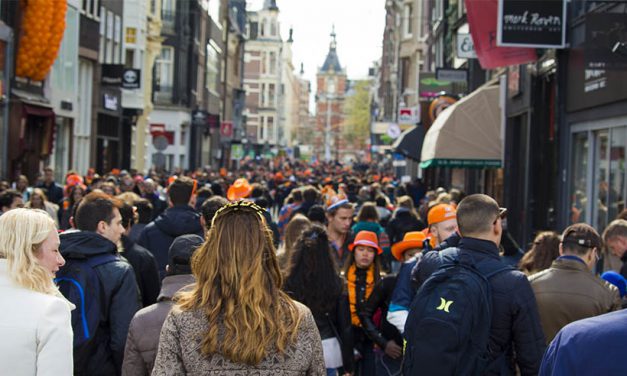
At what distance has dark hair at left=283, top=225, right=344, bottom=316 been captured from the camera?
303 inches

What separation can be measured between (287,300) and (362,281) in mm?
4949

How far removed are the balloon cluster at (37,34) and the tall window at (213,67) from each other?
135ft

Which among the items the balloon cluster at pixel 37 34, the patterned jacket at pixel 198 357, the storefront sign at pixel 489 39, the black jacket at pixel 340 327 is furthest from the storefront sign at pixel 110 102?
the patterned jacket at pixel 198 357

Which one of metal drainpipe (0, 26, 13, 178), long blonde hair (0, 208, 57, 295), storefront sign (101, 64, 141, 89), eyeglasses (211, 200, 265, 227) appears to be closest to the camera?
eyeglasses (211, 200, 265, 227)

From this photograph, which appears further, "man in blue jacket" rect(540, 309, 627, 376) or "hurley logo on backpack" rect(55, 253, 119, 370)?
"hurley logo on backpack" rect(55, 253, 119, 370)

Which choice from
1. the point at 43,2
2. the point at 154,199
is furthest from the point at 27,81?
the point at 154,199

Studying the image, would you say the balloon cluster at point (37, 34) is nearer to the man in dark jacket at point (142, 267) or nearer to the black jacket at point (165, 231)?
the black jacket at point (165, 231)

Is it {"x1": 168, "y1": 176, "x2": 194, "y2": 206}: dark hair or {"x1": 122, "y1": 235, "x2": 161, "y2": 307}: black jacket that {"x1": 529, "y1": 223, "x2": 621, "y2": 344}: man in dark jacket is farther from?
{"x1": 168, "y1": 176, "x2": 194, "y2": 206}: dark hair

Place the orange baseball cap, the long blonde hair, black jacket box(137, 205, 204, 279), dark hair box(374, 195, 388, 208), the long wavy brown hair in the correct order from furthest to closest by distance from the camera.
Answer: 1. dark hair box(374, 195, 388, 208)
2. black jacket box(137, 205, 204, 279)
3. the orange baseball cap
4. the long blonde hair
5. the long wavy brown hair

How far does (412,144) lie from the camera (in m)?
35.6

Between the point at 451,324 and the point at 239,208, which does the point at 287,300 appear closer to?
the point at 239,208

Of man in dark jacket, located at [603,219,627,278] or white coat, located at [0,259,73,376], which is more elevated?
man in dark jacket, located at [603,219,627,278]

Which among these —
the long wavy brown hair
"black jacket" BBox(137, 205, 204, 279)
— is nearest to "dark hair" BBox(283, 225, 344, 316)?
"black jacket" BBox(137, 205, 204, 279)

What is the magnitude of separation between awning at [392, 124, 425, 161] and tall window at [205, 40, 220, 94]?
36.3m
